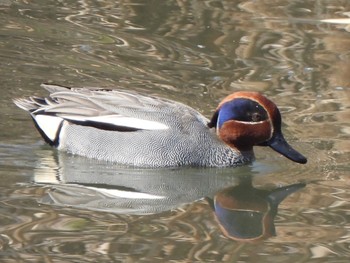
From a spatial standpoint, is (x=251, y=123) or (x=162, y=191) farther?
(x=251, y=123)

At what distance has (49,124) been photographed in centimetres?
916

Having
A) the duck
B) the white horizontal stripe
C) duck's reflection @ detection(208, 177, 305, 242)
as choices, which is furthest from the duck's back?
the white horizontal stripe

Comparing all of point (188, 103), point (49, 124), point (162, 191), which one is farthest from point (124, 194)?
point (188, 103)

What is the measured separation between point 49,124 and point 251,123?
164 centimetres

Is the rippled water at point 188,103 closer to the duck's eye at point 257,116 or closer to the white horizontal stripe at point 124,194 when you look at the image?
the white horizontal stripe at point 124,194

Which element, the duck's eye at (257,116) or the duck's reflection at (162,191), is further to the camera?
the duck's eye at (257,116)

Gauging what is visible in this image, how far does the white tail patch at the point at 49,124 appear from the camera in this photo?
914 centimetres

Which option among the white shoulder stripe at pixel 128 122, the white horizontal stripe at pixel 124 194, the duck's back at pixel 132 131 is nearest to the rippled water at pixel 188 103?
the white horizontal stripe at pixel 124 194

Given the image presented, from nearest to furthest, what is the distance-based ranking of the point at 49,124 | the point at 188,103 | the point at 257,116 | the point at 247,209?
the point at 247,209
the point at 257,116
the point at 49,124
the point at 188,103

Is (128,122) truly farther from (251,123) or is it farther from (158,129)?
(251,123)

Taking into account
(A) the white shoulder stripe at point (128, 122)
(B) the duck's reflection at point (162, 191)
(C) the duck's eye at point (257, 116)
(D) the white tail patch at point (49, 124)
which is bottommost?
(B) the duck's reflection at point (162, 191)

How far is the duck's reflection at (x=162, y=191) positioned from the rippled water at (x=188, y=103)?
0.02m

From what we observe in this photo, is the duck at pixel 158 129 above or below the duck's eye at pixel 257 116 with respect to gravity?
below

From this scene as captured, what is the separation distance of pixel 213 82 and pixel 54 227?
3919mm
